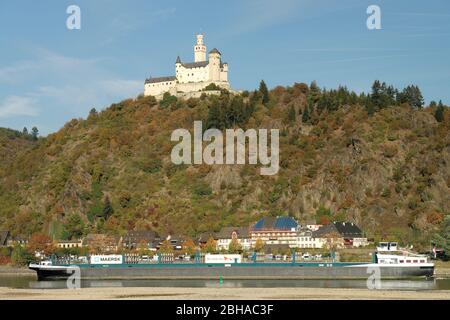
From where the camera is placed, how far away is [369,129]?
462 feet

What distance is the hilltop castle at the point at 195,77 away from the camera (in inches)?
7018

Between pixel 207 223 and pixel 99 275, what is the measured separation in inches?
1215

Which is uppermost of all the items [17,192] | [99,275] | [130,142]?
[130,142]

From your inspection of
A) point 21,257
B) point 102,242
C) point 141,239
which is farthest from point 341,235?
point 21,257

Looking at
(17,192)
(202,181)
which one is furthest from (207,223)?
(17,192)

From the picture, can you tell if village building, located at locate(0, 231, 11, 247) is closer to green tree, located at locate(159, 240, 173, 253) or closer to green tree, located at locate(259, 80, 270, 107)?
green tree, located at locate(159, 240, 173, 253)

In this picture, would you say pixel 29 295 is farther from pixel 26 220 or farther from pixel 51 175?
pixel 51 175

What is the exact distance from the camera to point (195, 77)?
18125cm

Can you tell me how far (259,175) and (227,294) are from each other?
72.5 meters

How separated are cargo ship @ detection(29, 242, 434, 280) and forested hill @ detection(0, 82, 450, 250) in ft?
70.7

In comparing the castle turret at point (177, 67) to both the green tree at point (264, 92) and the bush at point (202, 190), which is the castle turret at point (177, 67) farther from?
the bush at point (202, 190)

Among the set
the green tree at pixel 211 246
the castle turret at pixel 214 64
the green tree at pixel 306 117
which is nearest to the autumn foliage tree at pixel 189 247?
the green tree at pixel 211 246

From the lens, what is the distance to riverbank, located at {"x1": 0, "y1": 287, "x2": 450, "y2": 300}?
59.2 metres

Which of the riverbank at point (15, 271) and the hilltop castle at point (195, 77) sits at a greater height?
the hilltop castle at point (195, 77)
